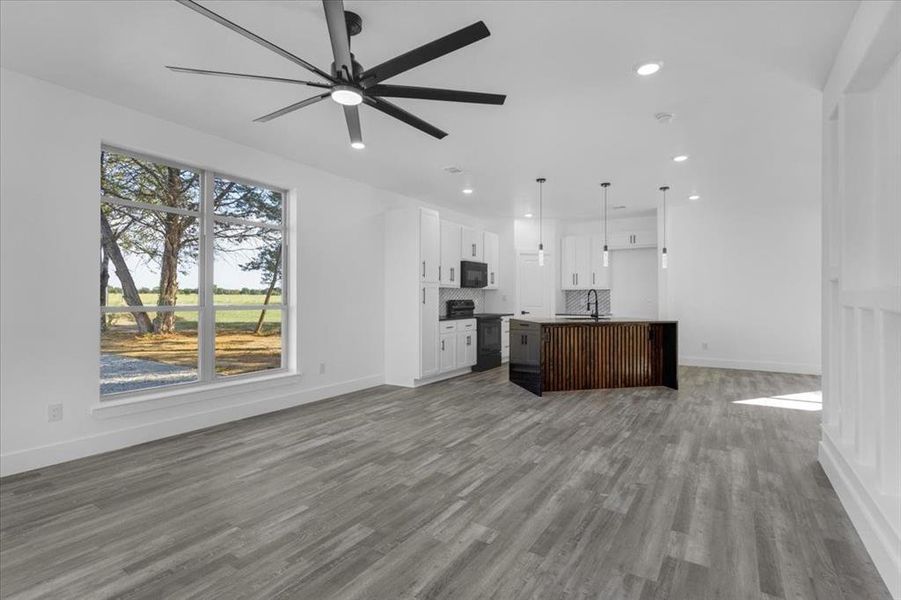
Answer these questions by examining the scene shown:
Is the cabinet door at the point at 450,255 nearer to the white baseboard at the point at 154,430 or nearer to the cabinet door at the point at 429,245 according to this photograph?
the cabinet door at the point at 429,245

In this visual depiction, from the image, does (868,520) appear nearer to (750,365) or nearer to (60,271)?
(60,271)

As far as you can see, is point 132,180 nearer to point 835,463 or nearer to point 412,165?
point 412,165

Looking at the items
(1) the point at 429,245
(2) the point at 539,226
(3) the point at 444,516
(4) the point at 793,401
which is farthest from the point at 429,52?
(2) the point at 539,226

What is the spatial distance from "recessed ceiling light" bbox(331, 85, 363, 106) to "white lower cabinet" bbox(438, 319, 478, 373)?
4207 millimetres

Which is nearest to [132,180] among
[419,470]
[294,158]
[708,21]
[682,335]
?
[294,158]

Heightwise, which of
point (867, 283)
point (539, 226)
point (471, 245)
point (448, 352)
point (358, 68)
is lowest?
point (448, 352)

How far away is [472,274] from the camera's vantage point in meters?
7.30

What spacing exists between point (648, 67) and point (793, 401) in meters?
4.45

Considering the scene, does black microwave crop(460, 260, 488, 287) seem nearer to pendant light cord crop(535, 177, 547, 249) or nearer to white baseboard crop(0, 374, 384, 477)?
pendant light cord crop(535, 177, 547, 249)

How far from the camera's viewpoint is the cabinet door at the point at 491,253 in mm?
7932

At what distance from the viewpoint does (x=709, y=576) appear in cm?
187

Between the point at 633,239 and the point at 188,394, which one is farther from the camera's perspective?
the point at 633,239

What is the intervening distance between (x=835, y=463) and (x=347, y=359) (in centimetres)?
479

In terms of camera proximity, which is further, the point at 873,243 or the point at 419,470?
the point at 419,470
